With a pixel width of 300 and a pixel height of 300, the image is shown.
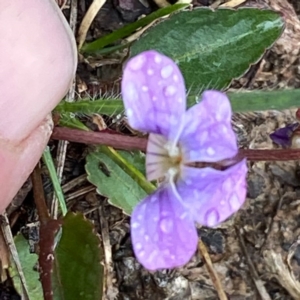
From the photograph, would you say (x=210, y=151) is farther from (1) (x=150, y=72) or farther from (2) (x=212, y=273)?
(2) (x=212, y=273)

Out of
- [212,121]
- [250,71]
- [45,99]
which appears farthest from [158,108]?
[250,71]

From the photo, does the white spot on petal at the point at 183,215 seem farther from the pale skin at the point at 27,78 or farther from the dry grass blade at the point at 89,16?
the dry grass blade at the point at 89,16

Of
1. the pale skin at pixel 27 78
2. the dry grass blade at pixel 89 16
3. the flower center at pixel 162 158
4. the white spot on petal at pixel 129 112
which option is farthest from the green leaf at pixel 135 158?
the white spot on petal at pixel 129 112

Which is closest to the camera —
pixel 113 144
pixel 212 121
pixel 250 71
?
pixel 212 121

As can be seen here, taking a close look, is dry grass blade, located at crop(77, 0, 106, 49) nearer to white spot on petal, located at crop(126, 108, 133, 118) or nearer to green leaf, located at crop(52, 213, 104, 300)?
green leaf, located at crop(52, 213, 104, 300)

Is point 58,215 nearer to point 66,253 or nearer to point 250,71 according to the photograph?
point 66,253

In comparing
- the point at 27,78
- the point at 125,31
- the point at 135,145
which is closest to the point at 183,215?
the point at 135,145
